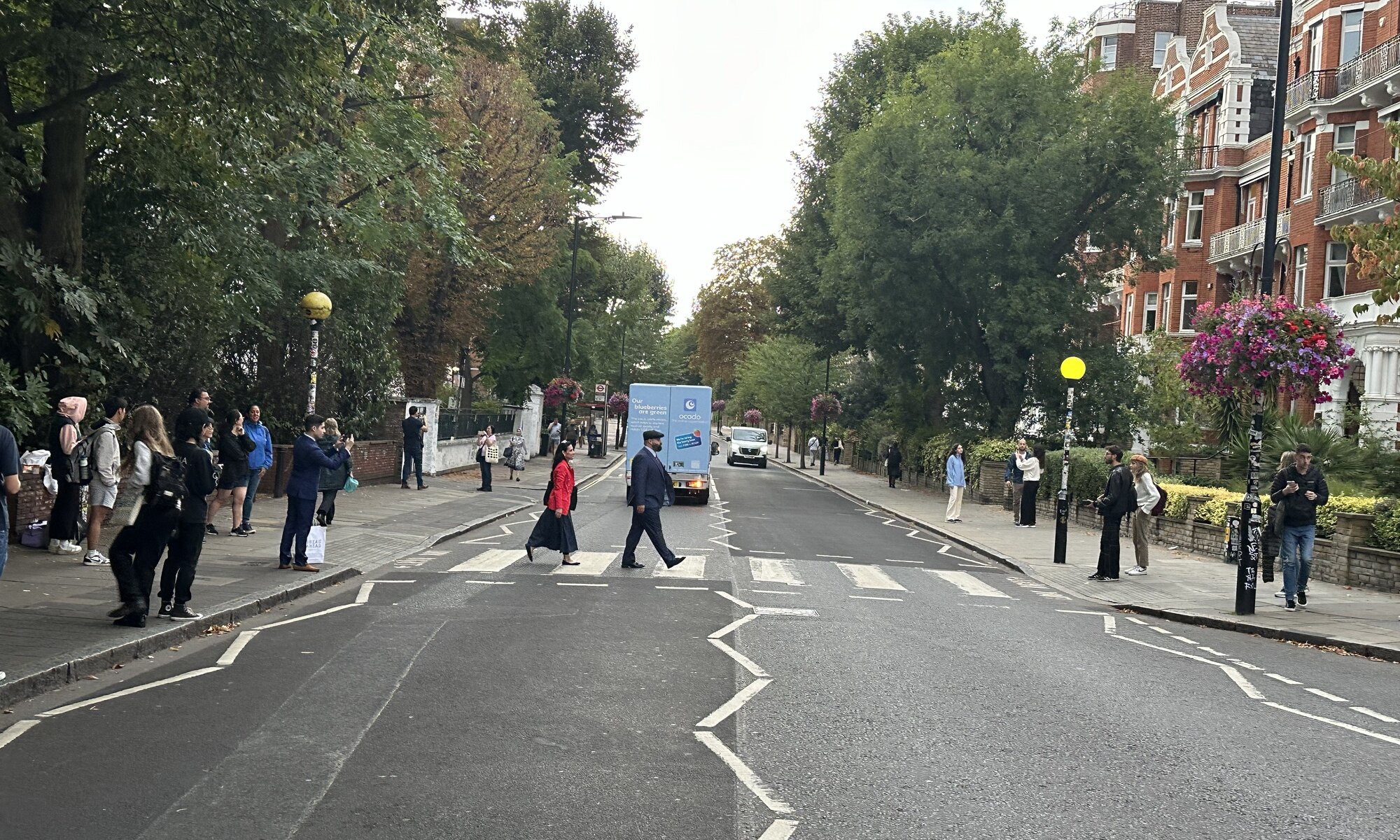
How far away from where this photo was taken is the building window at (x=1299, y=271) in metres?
35.7

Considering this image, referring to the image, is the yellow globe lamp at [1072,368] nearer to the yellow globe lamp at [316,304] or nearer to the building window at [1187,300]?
the yellow globe lamp at [316,304]

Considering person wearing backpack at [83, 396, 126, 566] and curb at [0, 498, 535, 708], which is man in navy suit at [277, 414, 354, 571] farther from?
person wearing backpack at [83, 396, 126, 566]

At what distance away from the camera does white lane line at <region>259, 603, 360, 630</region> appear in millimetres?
10867

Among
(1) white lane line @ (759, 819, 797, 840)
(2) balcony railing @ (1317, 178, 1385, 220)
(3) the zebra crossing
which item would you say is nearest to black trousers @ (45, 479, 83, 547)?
(3) the zebra crossing

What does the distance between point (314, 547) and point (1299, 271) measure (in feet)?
101

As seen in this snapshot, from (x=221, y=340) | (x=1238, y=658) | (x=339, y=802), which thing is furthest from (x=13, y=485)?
(x=221, y=340)

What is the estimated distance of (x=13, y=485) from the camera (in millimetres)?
8328

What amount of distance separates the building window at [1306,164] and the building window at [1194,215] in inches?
349

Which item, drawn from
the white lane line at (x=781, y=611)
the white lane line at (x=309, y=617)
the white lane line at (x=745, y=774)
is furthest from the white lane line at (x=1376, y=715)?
the white lane line at (x=309, y=617)

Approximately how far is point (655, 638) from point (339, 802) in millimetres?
5091

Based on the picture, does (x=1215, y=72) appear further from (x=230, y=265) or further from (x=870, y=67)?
(x=230, y=265)

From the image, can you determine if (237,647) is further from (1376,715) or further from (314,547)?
→ (1376,715)

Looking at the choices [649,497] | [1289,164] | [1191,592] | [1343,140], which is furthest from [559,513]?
[1289,164]

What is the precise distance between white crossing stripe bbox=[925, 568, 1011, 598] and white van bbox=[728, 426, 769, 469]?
148ft
